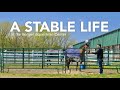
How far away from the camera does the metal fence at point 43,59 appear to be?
53.0ft

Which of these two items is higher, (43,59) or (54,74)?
(43,59)

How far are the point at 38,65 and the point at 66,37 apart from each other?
2.28 metres

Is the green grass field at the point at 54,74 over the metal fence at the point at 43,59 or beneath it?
beneath

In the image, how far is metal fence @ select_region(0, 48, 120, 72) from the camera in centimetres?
1614

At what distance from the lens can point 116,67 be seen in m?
16.1

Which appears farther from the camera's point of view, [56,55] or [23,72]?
[56,55]

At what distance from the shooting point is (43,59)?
16.6m

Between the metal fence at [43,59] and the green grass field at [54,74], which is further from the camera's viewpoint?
the metal fence at [43,59]

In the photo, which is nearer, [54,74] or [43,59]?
[54,74]
